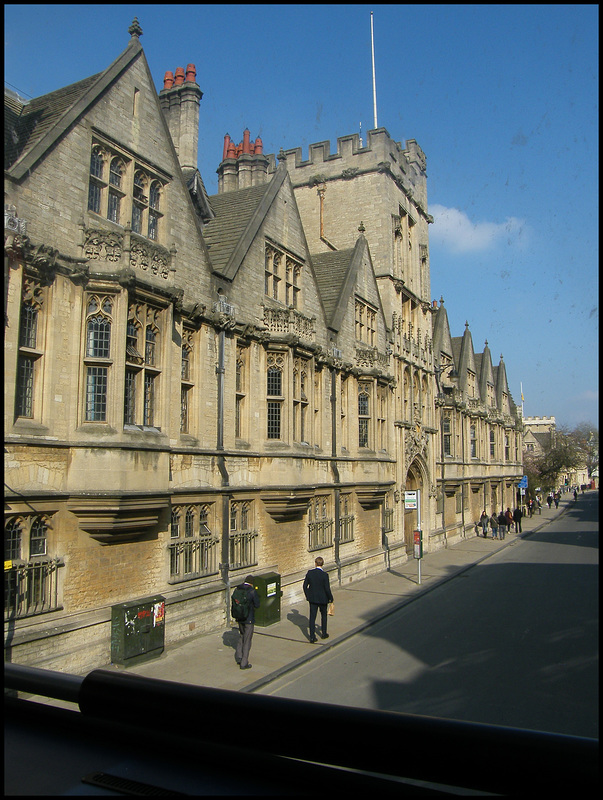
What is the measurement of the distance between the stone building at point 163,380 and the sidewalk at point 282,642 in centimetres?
73

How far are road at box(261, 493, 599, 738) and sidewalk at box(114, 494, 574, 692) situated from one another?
38cm

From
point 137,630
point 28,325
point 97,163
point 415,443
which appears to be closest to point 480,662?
point 137,630

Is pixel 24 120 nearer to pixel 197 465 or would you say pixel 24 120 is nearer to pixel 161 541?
pixel 197 465

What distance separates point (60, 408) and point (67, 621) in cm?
366

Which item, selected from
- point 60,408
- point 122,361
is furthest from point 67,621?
point 122,361

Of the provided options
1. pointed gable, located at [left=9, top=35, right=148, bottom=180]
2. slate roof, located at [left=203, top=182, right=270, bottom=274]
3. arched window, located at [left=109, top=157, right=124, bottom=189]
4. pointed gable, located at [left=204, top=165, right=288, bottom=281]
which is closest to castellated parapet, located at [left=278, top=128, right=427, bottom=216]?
pointed gable, located at [left=204, top=165, right=288, bottom=281]

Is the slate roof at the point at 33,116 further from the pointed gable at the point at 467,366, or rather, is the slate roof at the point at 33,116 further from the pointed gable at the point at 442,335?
the pointed gable at the point at 467,366

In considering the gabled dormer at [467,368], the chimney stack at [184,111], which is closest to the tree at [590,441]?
the chimney stack at [184,111]

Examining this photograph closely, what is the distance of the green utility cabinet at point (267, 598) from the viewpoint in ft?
48.9

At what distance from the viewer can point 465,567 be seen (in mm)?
26078

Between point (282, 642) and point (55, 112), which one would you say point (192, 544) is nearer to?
point (282, 642)

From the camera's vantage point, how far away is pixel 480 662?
11.6 meters

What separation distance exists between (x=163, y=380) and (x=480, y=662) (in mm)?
8295

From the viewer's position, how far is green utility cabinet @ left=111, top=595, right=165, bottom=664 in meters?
11.1
